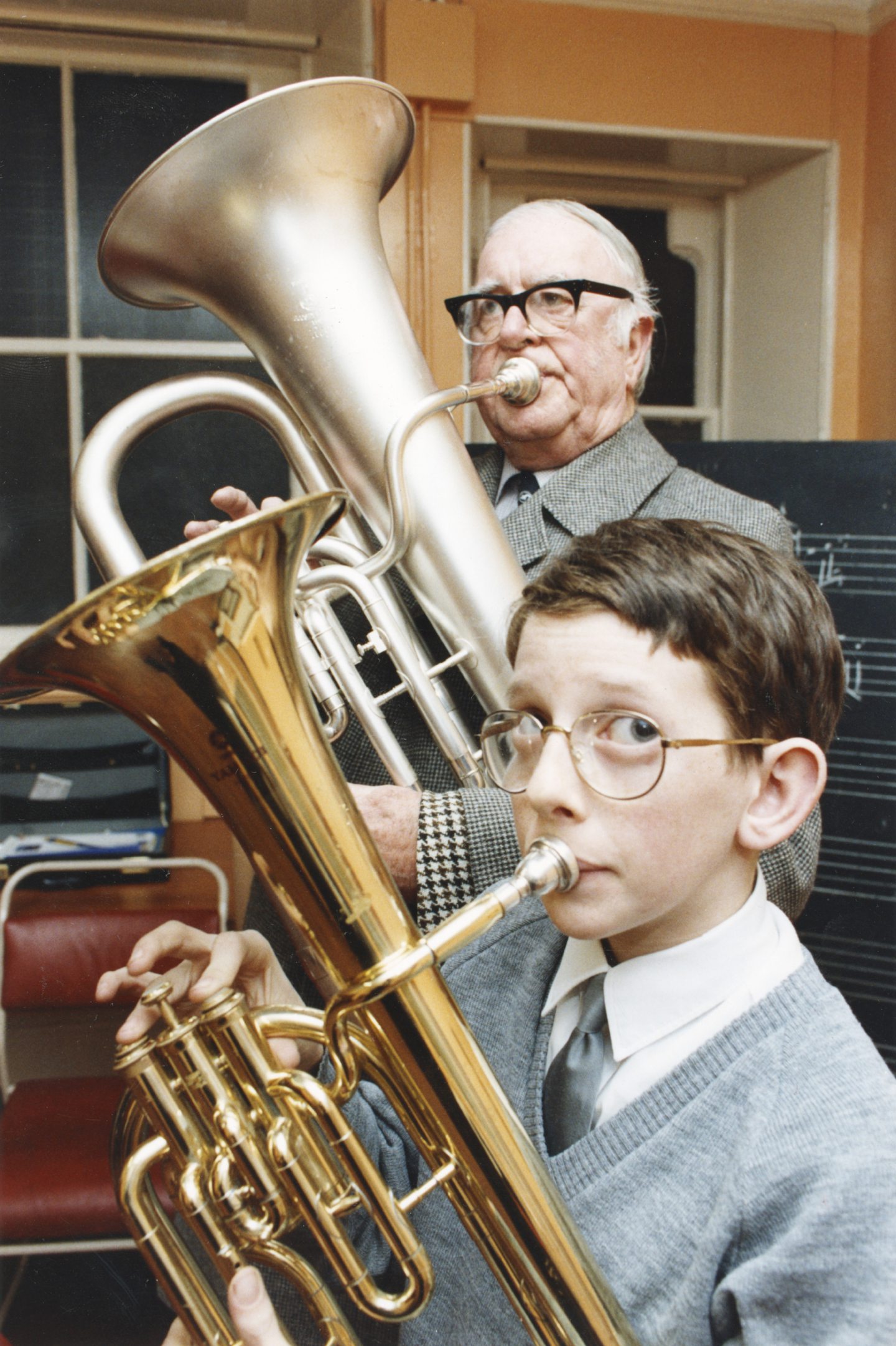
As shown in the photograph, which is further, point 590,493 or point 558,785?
point 590,493

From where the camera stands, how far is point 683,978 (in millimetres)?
568

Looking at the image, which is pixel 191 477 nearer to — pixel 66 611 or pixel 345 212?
pixel 345 212

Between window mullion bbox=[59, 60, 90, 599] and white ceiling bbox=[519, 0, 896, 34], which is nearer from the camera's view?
window mullion bbox=[59, 60, 90, 599]

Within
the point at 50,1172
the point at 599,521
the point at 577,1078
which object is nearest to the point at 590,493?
the point at 599,521

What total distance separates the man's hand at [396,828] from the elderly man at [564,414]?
10 centimetres

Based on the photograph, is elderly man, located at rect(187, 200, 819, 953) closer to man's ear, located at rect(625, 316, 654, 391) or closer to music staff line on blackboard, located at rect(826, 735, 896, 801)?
man's ear, located at rect(625, 316, 654, 391)

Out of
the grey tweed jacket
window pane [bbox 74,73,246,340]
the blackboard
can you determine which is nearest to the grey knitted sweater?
the grey tweed jacket

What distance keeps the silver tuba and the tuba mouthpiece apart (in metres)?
0.06

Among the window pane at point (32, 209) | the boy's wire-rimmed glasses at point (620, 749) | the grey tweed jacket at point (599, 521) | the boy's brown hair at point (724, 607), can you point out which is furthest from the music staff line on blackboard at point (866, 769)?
the window pane at point (32, 209)

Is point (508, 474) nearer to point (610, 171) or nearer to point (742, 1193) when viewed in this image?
point (610, 171)

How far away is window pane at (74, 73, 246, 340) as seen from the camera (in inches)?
36.1

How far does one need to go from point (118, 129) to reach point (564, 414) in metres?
0.47

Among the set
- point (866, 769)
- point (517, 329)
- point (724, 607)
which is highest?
point (517, 329)

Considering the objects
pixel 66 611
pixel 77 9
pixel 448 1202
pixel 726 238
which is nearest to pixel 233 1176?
pixel 448 1202
